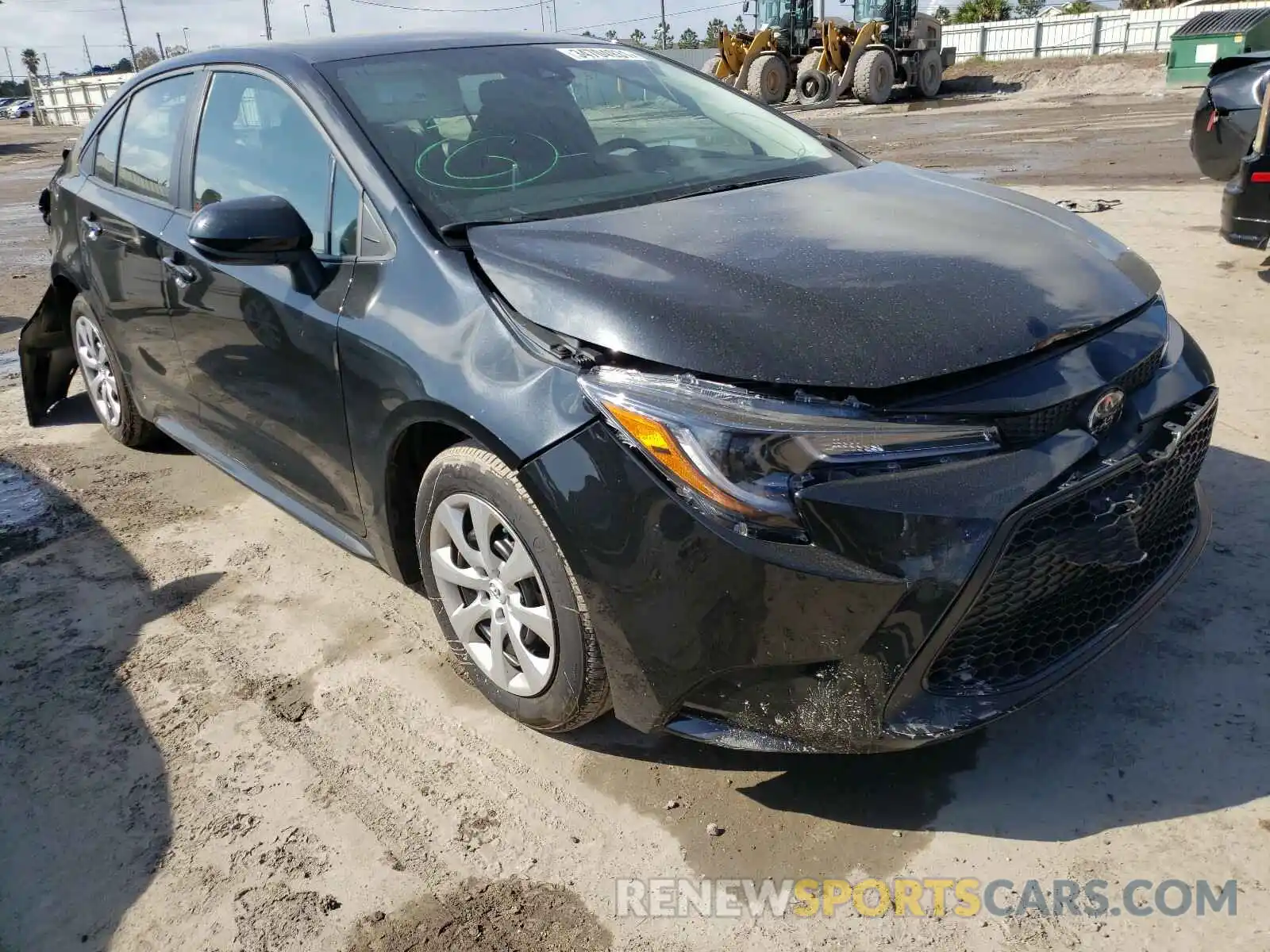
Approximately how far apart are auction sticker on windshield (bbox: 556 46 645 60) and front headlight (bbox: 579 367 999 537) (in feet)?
6.20

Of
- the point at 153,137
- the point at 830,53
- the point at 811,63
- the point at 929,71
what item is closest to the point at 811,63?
the point at 811,63

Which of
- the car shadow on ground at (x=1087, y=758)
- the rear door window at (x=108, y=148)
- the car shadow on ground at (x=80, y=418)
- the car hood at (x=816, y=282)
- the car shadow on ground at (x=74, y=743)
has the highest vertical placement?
the rear door window at (x=108, y=148)

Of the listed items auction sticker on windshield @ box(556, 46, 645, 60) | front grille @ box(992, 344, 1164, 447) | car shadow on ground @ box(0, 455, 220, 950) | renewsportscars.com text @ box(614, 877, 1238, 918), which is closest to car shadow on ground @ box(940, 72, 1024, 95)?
auction sticker on windshield @ box(556, 46, 645, 60)

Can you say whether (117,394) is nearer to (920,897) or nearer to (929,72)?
(920,897)

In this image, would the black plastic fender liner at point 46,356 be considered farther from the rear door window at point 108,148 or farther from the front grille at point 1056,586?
the front grille at point 1056,586

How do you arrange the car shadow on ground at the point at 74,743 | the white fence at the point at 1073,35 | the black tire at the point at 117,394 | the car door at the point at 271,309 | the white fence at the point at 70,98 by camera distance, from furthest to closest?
1. the white fence at the point at 70,98
2. the white fence at the point at 1073,35
3. the black tire at the point at 117,394
4. the car door at the point at 271,309
5. the car shadow on ground at the point at 74,743

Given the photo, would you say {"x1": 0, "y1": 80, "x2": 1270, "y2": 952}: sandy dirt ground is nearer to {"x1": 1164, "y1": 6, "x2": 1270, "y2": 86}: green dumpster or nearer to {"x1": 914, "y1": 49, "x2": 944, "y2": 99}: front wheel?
{"x1": 1164, "y1": 6, "x2": 1270, "y2": 86}: green dumpster

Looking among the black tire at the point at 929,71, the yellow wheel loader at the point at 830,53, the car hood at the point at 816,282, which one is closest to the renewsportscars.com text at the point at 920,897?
the car hood at the point at 816,282

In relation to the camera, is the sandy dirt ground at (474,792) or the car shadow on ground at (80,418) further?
the car shadow on ground at (80,418)

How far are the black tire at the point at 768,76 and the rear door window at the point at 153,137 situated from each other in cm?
2088

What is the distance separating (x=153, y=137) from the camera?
3.71 meters

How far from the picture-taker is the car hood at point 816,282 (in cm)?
197

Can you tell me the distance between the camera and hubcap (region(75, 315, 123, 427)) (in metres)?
4.42

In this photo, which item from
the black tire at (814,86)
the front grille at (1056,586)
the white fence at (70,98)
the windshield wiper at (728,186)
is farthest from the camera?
the white fence at (70,98)
